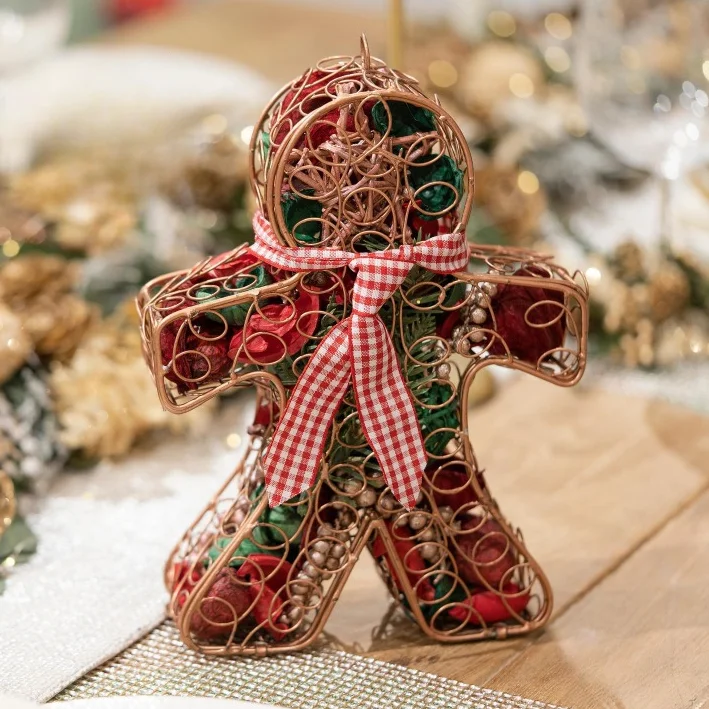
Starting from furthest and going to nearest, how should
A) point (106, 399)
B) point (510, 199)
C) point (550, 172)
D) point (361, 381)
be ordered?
point (550, 172) → point (510, 199) → point (106, 399) → point (361, 381)

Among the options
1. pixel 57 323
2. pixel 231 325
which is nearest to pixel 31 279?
pixel 57 323

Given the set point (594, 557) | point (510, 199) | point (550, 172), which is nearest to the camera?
point (594, 557)

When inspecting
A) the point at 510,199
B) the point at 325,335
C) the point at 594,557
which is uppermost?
the point at 325,335

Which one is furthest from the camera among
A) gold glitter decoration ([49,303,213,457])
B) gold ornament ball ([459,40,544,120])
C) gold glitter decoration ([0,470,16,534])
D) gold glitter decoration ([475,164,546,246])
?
gold ornament ball ([459,40,544,120])

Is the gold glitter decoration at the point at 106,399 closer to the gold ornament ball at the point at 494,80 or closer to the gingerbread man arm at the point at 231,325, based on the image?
the gingerbread man arm at the point at 231,325

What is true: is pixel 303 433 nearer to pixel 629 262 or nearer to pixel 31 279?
pixel 31 279

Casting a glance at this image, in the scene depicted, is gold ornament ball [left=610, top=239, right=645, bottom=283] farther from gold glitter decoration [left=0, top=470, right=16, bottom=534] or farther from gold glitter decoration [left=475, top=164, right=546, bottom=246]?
gold glitter decoration [left=0, top=470, right=16, bottom=534]

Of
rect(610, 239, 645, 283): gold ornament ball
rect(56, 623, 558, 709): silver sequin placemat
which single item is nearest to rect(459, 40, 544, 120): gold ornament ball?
rect(610, 239, 645, 283): gold ornament ball
